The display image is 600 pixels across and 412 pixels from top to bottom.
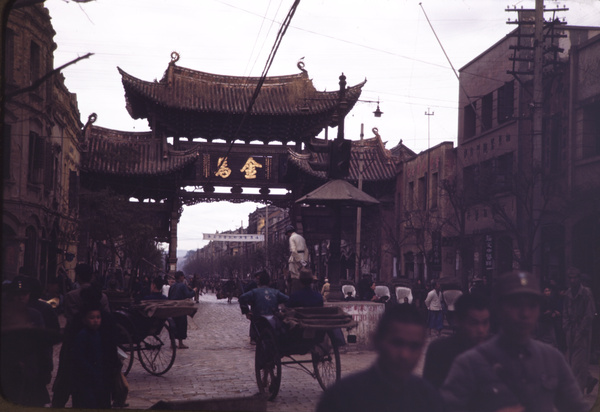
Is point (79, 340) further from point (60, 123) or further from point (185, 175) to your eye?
point (185, 175)

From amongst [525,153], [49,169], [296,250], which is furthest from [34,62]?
[296,250]

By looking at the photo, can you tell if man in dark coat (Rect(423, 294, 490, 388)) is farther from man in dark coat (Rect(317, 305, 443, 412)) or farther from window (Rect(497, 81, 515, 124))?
window (Rect(497, 81, 515, 124))

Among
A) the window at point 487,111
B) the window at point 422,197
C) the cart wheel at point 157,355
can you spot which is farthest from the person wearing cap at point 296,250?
the window at point 487,111

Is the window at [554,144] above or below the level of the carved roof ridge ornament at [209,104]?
below

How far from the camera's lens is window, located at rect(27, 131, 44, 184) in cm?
664

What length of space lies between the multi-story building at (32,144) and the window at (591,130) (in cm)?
523

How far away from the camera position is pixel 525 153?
7.73 metres

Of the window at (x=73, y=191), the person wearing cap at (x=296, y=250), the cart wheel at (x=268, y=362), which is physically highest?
the window at (x=73, y=191)

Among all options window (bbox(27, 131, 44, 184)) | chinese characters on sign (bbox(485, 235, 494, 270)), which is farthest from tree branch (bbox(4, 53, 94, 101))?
chinese characters on sign (bbox(485, 235, 494, 270))

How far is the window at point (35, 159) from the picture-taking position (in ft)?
21.8

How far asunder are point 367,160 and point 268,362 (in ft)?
57.1

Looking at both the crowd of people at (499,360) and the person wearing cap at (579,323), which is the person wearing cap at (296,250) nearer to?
the person wearing cap at (579,323)

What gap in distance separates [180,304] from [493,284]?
6.33m

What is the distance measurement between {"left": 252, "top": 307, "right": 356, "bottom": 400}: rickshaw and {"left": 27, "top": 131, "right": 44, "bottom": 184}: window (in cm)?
346
